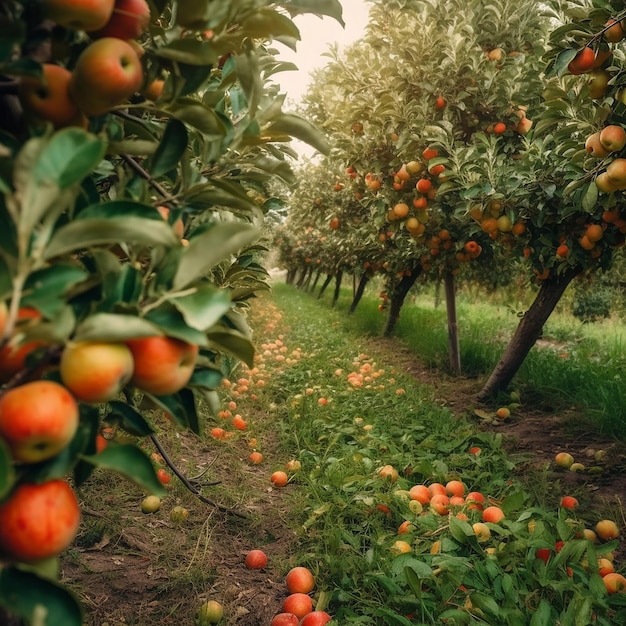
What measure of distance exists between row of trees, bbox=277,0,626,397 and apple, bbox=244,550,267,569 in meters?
2.18

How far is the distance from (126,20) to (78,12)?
0.14 metres

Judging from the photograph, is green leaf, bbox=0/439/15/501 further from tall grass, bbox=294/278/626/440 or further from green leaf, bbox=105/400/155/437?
tall grass, bbox=294/278/626/440

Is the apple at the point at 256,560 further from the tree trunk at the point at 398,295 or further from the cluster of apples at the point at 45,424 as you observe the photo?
the tree trunk at the point at 398,295

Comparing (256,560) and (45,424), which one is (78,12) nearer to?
(45,424)

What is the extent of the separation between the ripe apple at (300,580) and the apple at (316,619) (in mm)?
245

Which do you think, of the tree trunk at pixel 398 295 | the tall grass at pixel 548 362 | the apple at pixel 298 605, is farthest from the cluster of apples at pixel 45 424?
the tree trunk at pixel 398 295

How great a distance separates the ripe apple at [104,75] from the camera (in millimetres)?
785

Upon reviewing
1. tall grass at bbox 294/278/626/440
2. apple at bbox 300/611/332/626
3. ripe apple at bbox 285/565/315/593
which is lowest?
ripe apple at bbox 285/565/315/593

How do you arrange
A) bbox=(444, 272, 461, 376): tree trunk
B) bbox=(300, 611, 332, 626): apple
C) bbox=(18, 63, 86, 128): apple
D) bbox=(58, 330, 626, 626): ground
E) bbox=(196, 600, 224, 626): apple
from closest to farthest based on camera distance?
1. bbox=(18, 63, 86, 128): apple
2. bbox=(300, 611, 332, 626): apple
3. bbox=(196, 600, 224, 626): apple
4. bbox=(58, 330, 626, 626): ground
5. bbox=(444, 272, 461, 376): tree trunk

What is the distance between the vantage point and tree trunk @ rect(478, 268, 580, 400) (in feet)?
14.4

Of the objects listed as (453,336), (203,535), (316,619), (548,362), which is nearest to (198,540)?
(203,535)

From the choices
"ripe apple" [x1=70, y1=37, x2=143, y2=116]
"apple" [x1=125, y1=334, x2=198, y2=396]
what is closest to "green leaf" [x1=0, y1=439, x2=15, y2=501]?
"apple" [x1=125, y1=334, x2=198, y2=396]

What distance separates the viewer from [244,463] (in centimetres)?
355

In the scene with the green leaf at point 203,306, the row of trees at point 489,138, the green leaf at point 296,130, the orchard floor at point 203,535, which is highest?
the row of trees at point 489,138
